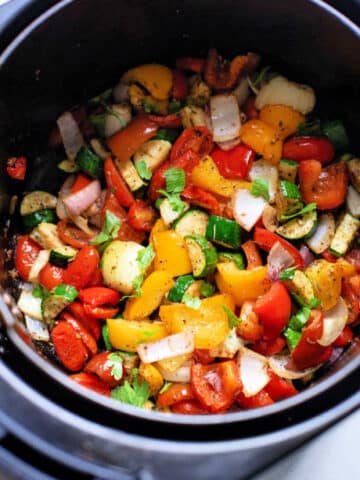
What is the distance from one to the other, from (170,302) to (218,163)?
1.62 ft

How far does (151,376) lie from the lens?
A: 1913mm

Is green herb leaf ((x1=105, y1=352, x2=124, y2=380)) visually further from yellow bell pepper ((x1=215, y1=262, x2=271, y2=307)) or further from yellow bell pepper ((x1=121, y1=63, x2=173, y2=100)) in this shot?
yellow bell pepper ((x1=121, y1=63, x2=173, y2=100))

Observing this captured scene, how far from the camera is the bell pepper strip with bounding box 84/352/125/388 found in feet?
6.37

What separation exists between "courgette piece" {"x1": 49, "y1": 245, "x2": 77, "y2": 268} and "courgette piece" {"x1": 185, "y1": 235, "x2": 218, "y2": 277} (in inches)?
14.6

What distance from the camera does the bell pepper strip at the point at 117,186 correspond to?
2.15 metres

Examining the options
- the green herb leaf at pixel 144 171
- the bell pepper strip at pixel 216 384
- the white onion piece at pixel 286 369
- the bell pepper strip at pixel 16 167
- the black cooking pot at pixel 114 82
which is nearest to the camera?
the black cooking pot at pixel 114 82

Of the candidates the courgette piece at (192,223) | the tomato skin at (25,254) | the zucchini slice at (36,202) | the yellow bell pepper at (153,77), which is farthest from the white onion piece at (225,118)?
the tomato skin at (25,254)

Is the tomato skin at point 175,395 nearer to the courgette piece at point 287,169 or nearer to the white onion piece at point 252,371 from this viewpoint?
the white onion piece at point 252,371

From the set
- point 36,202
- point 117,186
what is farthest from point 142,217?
point 36,202

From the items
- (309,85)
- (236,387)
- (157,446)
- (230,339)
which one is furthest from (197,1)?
(157,446)

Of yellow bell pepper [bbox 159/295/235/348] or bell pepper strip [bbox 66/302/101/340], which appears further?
bell pepper strip [bbox 66/302/101/340]

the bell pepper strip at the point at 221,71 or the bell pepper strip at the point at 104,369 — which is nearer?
the bell pepper strip at the point at 104,369

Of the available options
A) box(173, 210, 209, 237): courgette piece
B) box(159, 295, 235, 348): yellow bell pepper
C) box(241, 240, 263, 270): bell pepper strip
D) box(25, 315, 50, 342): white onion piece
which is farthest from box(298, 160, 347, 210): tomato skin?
box(25, 315, 50, 342): white onion piece

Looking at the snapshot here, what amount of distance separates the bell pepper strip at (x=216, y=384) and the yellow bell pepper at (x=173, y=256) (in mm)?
297
